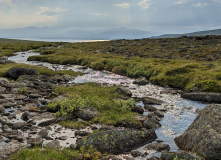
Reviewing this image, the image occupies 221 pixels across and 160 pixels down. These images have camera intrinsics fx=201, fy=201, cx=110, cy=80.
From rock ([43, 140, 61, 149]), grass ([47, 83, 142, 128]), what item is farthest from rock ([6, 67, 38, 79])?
rock ([43, 140, 61, 149])

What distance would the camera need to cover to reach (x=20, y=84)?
24672 millimetres

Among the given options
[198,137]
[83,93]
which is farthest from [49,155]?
[83,93]

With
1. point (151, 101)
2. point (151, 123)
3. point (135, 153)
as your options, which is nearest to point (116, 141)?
point (135, 153)

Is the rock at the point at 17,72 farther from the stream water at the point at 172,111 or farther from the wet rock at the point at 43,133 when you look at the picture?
the wet rock at the point at 43,133

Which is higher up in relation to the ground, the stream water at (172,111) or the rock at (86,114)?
the rock at (86,114)

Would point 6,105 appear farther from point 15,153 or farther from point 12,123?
point 15,153

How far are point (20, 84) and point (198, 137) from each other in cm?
2127

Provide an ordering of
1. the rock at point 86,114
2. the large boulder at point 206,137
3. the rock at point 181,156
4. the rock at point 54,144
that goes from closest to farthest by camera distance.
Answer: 1. the rock at point 181,156
2. the large boulder at point 206,137
3. the rock at point 54,144
4. the rock at point 86,114

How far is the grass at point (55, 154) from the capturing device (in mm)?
9117

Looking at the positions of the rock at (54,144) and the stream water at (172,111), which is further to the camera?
the stream water at (172,111)

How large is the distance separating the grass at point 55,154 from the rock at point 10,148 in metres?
0.61

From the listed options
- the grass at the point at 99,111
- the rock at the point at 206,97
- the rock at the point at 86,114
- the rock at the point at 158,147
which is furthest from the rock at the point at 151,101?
the rock at the point at 158,147

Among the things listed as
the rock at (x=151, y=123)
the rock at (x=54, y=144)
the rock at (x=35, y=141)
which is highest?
the rock at (x=35, y=141)

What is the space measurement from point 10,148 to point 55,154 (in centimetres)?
264
